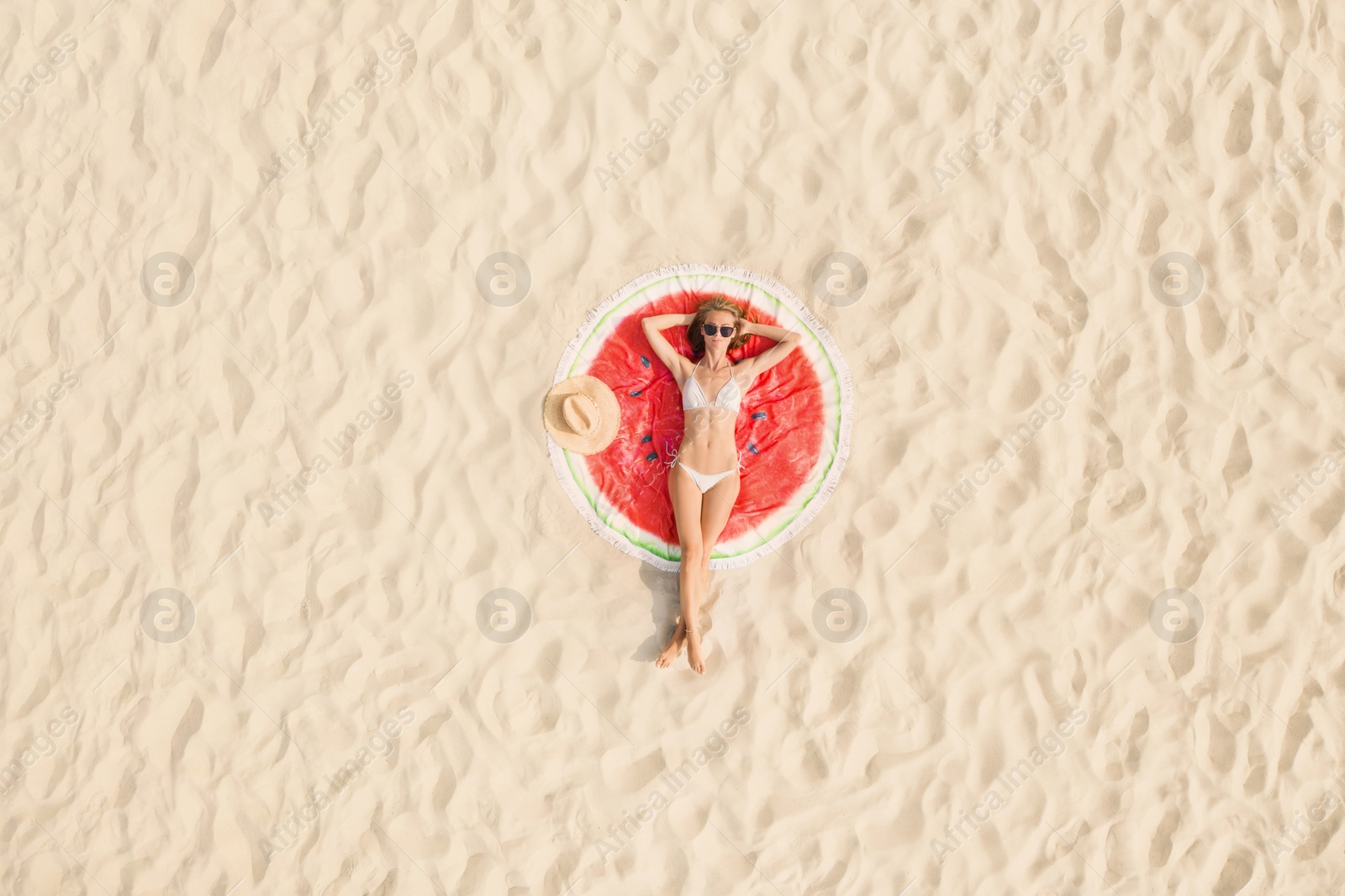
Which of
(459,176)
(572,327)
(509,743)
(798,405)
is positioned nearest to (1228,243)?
(798,405)

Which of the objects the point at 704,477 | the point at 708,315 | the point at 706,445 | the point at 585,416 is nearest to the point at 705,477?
the point at 704,477

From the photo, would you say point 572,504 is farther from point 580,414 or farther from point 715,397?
point 715,397

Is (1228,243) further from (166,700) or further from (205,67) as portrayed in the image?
(166,700)

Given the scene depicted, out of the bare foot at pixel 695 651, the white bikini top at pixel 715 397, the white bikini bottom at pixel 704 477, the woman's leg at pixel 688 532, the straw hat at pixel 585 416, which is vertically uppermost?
the straw hat at pixel 585 416

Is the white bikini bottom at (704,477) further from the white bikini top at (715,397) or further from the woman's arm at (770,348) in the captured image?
the woman's arm at (770,348)

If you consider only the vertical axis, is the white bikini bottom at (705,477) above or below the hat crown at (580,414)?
below

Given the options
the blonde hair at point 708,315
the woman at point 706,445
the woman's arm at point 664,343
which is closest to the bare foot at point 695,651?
the woman at point 706,445

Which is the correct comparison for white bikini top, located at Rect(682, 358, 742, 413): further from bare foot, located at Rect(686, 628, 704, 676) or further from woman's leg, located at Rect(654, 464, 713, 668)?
bare foot, located at Rect(686, 628, 704, 676)
